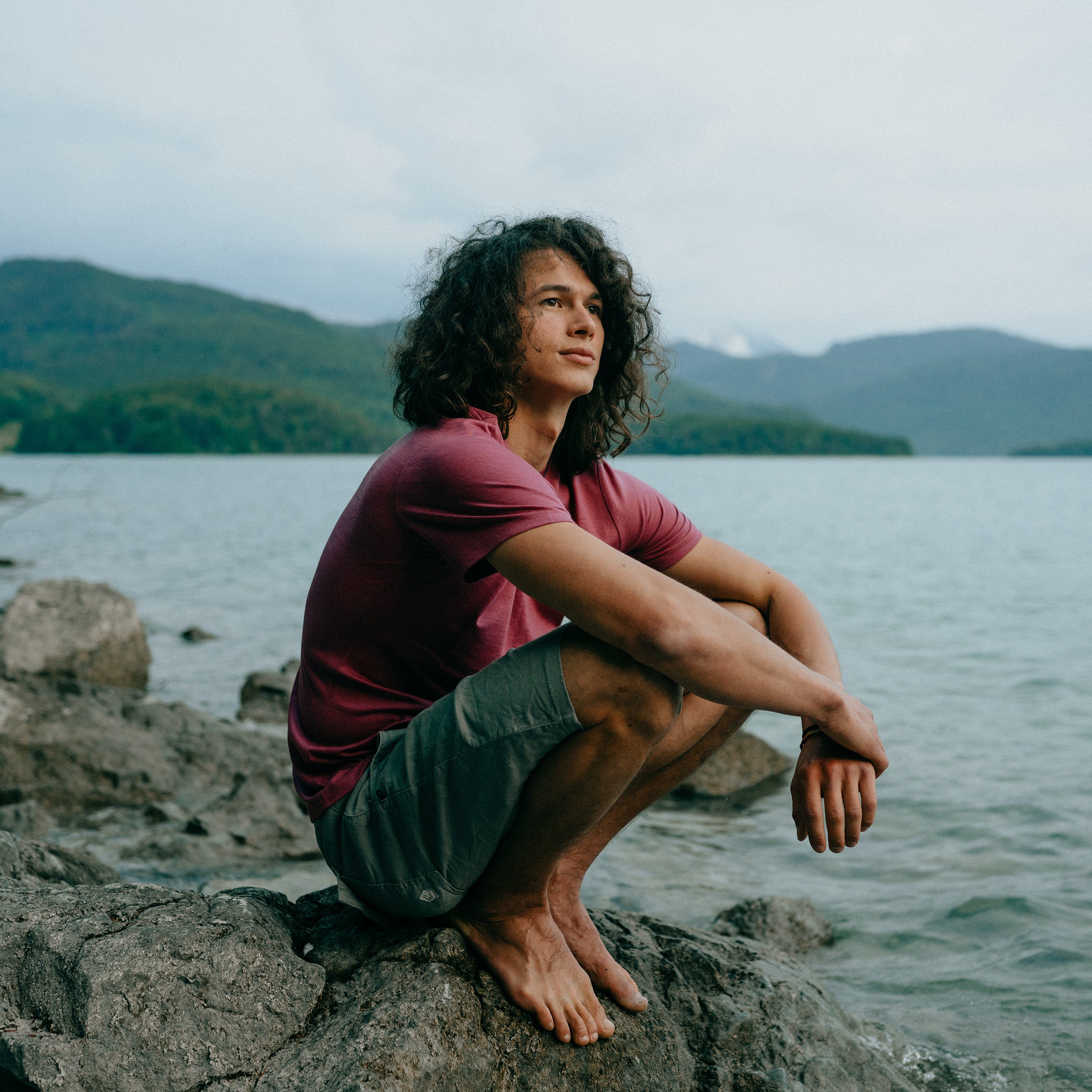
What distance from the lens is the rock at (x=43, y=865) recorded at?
331cm

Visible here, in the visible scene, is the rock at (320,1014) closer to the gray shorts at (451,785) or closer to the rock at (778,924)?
the gray shorts at (451,785)

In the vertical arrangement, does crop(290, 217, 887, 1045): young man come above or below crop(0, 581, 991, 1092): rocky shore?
above

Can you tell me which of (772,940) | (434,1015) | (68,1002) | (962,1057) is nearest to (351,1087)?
(434,1015)

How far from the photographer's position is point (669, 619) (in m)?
2.41

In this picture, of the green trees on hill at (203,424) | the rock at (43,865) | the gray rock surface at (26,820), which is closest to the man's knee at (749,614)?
the rock at (43,865)

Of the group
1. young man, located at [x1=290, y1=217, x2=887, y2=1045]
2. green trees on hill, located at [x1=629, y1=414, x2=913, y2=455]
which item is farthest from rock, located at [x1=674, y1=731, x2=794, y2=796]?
green trees on hill, located at [x1=629, y1=414, x2=913, y2=455]

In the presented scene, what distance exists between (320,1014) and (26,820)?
3886 mm

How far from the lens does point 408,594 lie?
2.76 metres

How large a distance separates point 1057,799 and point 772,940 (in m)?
3.80

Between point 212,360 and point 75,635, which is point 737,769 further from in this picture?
point 212,360

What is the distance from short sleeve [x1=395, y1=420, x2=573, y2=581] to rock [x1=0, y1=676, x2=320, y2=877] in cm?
365

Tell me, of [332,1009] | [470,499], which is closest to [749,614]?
[470,499]

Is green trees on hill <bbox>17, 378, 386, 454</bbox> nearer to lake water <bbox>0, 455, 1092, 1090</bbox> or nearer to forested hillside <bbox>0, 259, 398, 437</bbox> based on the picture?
forested hillside <bbox>0, 259, 398, 437</bbox>

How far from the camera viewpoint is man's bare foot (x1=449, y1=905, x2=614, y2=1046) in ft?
8.84
